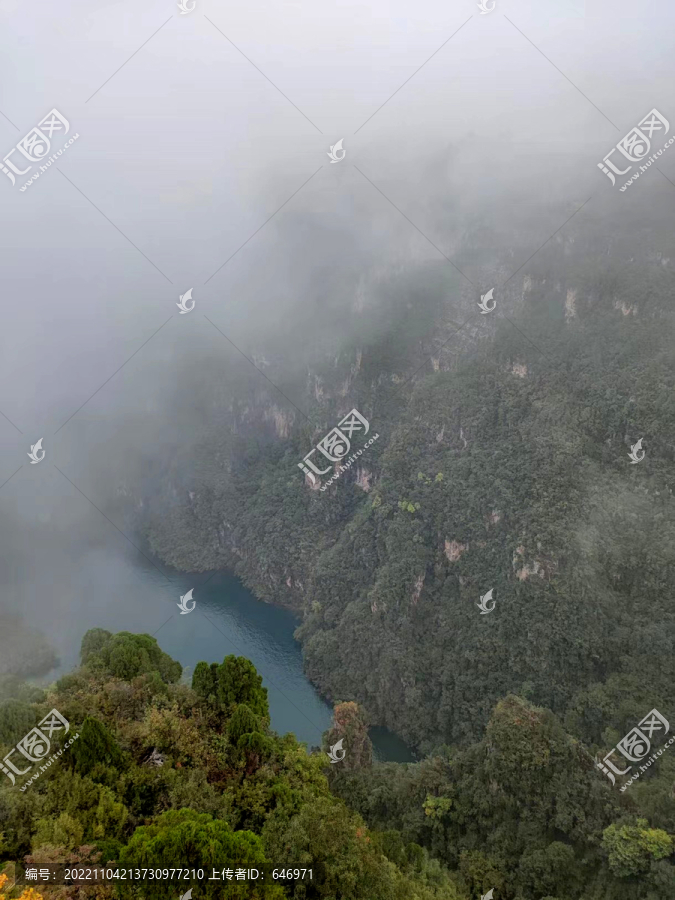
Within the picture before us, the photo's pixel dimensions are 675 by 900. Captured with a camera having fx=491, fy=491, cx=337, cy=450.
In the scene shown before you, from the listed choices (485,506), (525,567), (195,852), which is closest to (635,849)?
(195,852)

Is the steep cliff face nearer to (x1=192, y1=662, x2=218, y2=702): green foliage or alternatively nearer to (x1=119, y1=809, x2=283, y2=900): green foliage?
(x1=192, y1=662, x2=218, y2=702): green foliage

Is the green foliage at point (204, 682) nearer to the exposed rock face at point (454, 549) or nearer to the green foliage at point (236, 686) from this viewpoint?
the green foliage at point (236, 686)

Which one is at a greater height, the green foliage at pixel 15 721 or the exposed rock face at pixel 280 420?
the exposed rock face at pixel 280 420

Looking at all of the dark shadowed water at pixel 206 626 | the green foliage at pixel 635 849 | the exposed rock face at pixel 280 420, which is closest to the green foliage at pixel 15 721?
the green foliage at pixel 635 849

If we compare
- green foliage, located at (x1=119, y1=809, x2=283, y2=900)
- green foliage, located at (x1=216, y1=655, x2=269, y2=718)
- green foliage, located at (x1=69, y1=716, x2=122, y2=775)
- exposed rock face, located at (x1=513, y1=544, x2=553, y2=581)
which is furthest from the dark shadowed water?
green foliage, located at (x1=119, y1=809, x2=283, y2=900)

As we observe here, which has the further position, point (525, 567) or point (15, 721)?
point (525, 567)

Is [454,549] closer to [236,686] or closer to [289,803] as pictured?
[236,686]
